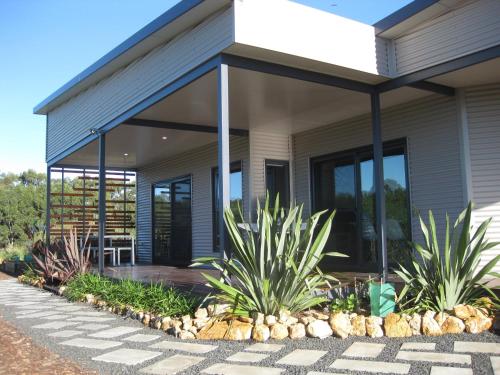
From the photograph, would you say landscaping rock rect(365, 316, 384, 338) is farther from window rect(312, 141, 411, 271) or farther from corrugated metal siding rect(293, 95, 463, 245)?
window rect(312, 141, 411, 271)

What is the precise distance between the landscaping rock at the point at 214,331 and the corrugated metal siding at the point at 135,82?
2692mm

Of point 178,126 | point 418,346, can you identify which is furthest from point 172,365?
point 178,126

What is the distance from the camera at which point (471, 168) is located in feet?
21.2

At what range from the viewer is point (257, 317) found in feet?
14.5

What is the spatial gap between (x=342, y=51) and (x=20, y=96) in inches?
482

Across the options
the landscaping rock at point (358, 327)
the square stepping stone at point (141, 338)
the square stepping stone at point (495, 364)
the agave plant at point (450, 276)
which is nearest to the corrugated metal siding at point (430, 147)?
the agave plant at point (450, 276)

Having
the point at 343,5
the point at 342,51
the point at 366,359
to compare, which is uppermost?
the point at 343,5

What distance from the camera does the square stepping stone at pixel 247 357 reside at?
3656mm

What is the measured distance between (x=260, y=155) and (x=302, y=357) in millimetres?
5898

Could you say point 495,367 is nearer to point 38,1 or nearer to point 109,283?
point 109,283

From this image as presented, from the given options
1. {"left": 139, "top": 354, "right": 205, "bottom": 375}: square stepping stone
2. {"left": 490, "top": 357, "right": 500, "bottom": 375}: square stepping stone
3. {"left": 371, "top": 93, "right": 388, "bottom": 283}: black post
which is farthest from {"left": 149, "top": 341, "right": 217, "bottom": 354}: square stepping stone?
{"left": 371, "top": 93, "right": 388, "bottom": 283}: black post

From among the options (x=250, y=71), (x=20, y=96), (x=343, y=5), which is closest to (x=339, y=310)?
(x=250, y=71)

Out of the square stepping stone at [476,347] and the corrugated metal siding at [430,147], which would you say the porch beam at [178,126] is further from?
the square stepping stone at [476,347]

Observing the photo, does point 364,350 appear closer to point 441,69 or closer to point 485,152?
point 441,69
